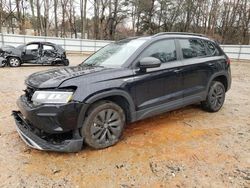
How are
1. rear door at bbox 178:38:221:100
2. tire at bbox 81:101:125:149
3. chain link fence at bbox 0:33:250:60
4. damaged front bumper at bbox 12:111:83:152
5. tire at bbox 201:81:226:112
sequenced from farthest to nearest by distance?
chain link fence at bbox 0:33:250:60, tire at bbox 201:81:226:112, rear door at bbox 178:38:221:100, tire at bbox 81:101:125:149, damaged front bumper at bbox 12:111:83:152

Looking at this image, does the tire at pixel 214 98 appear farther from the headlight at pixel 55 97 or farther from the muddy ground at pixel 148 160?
the headlight at pixel 55 97

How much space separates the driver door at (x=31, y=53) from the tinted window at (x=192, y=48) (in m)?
10.2

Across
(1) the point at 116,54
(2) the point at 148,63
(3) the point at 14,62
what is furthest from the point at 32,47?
(2) the point at 148,63

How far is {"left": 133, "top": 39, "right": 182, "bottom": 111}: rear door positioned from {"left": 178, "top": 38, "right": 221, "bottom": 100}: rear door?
0.21 meters

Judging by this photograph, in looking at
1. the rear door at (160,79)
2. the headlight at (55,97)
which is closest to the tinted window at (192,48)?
the rear door at (160,79)

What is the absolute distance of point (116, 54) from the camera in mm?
4180

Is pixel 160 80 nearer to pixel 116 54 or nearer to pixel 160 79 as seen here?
pixel 160 79

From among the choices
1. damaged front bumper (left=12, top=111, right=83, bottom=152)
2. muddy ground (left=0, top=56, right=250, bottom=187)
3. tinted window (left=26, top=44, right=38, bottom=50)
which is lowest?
muddy ground (left=0, top=56, right=250, bottom=187)

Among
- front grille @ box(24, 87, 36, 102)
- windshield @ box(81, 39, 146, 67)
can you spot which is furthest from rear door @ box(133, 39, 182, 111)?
front grille @ box(24, 87, 36, 102)

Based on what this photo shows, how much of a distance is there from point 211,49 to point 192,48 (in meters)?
0.70

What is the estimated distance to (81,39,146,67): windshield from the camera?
3.93m

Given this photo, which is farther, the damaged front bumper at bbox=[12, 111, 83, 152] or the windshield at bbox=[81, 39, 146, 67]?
the windshield at bbox=[81, 39, 146, 67]

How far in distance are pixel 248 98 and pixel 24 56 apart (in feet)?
35.3

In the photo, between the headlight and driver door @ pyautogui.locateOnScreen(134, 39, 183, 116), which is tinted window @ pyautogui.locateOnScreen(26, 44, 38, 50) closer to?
driver door @ pyautogui.locateOnScreen(134, 39, 183, 116)
